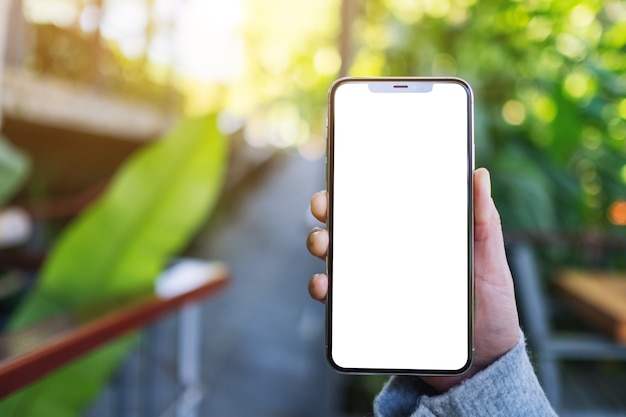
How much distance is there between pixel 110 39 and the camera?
3.88m

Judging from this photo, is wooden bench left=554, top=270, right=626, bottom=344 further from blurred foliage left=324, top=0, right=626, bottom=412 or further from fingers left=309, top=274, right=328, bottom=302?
fingers left=309, top=274, right=328, bottom=302

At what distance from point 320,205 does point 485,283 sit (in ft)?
0.37

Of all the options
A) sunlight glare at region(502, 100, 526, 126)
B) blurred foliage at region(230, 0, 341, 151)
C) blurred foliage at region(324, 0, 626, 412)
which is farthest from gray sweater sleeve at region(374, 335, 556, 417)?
blurred foliage at region(230, 0, 341, 151)

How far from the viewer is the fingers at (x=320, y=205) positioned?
0.40 metres

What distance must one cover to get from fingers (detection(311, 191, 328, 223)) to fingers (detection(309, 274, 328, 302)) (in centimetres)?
4

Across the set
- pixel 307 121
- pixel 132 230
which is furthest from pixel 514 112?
pixel 307 121

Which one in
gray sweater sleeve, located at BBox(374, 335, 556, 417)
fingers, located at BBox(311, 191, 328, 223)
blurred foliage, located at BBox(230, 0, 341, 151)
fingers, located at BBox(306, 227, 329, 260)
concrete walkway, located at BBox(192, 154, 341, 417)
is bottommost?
concrete walkway, located at BBox(192, 154, 341, 417)

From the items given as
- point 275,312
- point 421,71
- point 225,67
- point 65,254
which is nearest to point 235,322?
point 275,312

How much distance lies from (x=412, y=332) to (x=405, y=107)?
144mm

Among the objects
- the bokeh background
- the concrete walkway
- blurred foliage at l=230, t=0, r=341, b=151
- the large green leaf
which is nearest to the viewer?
the large green leaf

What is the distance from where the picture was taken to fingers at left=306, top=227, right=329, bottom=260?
0.40 metres

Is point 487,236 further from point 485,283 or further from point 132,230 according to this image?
point 132,230

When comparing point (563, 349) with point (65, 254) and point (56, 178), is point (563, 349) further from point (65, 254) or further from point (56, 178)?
point (56, 178)

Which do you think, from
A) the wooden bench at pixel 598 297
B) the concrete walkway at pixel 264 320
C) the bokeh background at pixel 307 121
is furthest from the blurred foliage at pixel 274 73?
the wooden bench at pixel 598 297
